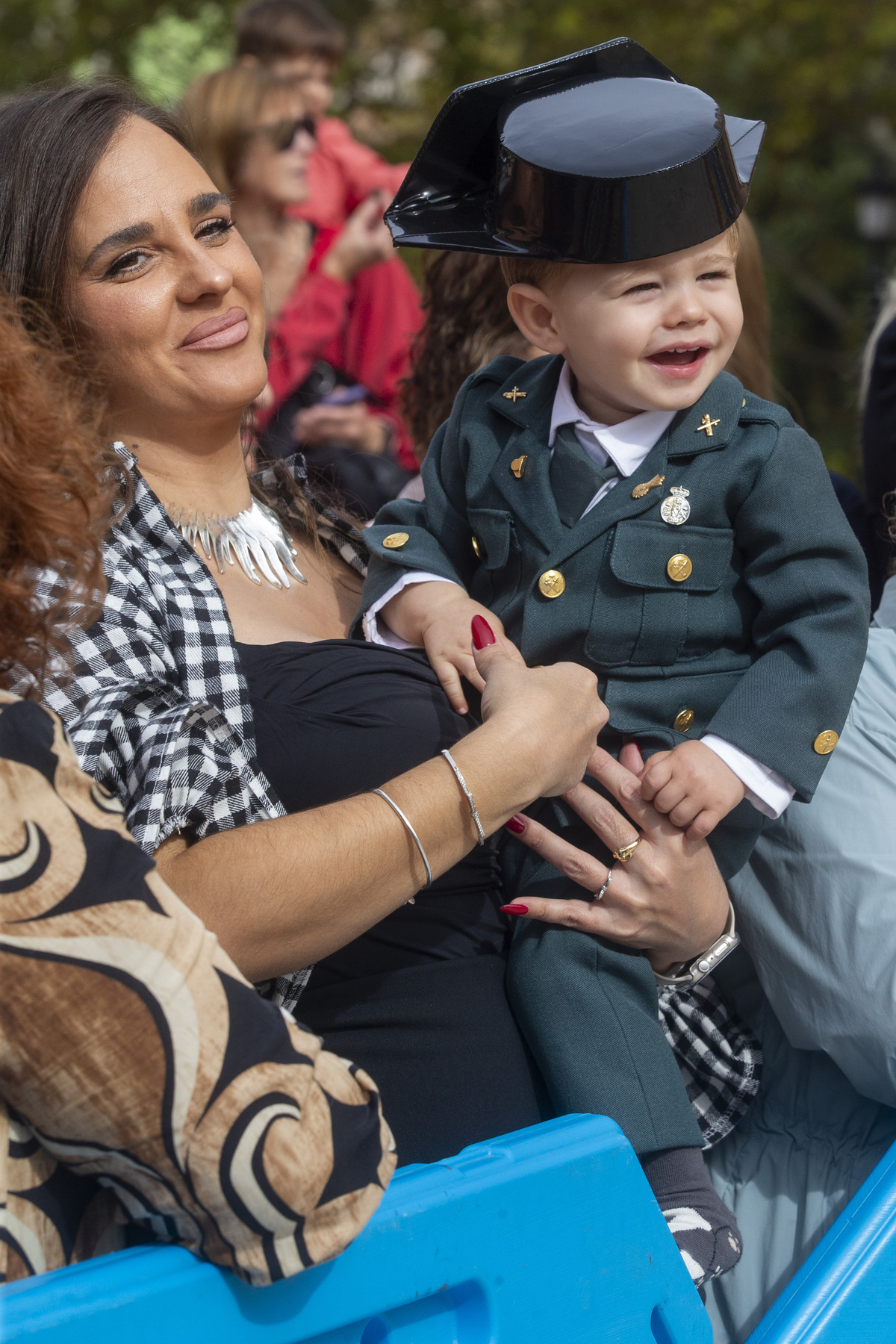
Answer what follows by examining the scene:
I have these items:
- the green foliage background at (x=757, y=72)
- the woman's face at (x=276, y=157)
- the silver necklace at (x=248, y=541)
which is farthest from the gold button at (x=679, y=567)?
the green foliage background at (x=757, y=72)

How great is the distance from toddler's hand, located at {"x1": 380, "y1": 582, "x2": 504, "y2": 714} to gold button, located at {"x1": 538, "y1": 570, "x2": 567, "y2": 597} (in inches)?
3.8

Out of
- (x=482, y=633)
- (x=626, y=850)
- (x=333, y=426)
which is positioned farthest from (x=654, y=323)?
(x=333, y=426)

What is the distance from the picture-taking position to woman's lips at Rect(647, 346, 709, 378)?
1874 millimetres

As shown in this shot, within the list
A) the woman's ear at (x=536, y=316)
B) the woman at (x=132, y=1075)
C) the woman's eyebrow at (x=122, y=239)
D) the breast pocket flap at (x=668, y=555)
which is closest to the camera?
the woman at (x=132, y=1075)

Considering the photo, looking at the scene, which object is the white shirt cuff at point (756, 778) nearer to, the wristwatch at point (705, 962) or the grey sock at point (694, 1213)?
the wristwatch at point (705, 962)

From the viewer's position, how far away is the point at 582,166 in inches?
71.0

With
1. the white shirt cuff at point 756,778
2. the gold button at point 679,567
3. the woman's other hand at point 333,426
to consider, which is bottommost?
the woman's other hand at point 333,426

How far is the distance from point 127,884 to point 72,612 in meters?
0.40

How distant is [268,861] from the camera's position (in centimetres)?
153

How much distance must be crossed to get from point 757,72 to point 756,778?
1272cm

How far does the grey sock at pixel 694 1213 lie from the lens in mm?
1750

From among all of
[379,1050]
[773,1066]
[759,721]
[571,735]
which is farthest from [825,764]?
[379,1050]

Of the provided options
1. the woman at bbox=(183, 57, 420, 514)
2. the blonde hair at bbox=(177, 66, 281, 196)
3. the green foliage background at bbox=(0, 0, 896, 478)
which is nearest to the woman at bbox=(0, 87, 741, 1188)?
the woman at bbox=(183, 57, 420, 514)

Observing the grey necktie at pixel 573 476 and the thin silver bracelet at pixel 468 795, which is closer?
the thin silver bracelet at pixel 468 795
